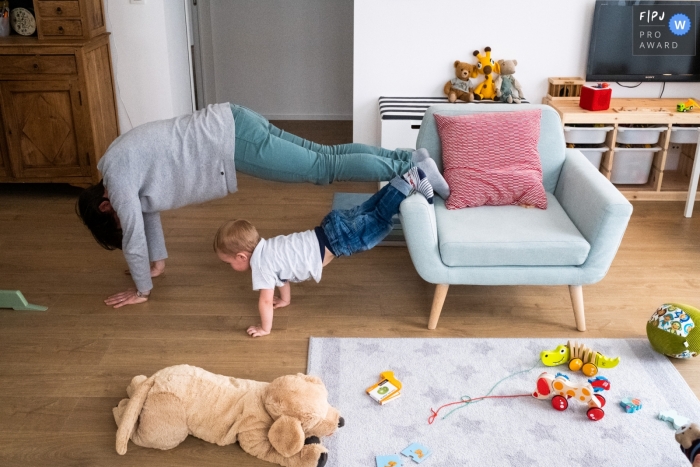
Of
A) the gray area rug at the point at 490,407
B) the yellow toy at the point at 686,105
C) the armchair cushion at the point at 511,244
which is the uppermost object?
the yellow toy at the point at 686,105

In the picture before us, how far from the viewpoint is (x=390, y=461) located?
2.12m

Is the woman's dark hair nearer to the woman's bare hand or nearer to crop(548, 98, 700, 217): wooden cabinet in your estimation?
the woman's bare hand

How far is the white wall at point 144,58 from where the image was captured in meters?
4.20

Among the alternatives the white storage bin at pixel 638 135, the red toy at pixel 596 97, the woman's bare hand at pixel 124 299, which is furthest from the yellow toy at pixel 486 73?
the woman's bare hand at pixel 124 299

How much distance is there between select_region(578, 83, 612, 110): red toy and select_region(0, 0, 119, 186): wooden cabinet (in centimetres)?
276

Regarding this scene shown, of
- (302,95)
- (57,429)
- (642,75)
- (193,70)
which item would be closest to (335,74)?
(302,95)

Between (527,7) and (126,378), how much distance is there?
9.84 ft

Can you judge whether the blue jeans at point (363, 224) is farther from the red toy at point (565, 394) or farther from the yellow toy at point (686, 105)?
the yellow toy at point (686, 105)

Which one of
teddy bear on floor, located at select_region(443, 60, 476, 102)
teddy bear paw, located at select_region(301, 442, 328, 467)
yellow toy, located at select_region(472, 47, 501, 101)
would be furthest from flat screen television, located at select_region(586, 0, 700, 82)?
teddy bear paw, located at select_region(301, 442, 328, 467)

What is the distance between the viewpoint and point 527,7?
159 inches

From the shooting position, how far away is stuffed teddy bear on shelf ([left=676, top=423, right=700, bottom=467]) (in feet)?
6.10

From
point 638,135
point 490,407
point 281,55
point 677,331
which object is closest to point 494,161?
point 677,331

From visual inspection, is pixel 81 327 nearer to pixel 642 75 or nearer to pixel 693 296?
pixel 693 296

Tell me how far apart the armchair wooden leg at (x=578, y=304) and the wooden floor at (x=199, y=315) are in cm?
5
